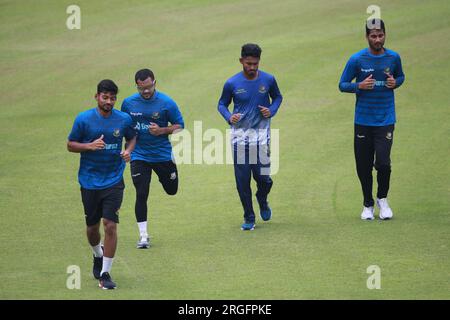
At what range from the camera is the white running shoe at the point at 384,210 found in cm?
1484

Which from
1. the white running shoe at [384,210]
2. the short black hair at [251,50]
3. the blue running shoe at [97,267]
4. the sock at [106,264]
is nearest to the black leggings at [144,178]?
the blue running shoe at [97,267]

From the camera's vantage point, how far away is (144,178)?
45.4ft

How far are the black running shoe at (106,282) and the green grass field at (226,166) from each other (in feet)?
0.50

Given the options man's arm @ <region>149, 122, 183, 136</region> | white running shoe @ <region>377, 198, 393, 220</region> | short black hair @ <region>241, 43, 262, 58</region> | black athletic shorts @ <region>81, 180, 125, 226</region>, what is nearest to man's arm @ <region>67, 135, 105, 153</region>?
black athletic shorts @ <region>81, 180, 125, 226</region>

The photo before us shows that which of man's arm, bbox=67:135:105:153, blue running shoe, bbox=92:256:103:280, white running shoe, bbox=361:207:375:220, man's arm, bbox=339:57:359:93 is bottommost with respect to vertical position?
blue running shoe, bbox=92:256:103:280

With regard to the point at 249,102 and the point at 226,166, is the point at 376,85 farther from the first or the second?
the point at 226,166

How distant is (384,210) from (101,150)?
481cm

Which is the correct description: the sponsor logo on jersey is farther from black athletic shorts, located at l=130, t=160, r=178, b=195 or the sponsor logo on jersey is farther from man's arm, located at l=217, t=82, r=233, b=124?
man's arm, located at l=217, t=82, r=233, b=124

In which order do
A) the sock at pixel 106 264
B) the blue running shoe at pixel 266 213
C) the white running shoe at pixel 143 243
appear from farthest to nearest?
the blue running shoe at pixel 266 213 < the white running shoe at pixel 143 243 < the sock at pixel 106 264

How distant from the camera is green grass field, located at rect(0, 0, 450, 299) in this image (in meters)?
12.2

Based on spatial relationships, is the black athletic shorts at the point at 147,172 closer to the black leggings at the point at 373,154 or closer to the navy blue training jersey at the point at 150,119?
the navy blue training jersey at the point at 150,119

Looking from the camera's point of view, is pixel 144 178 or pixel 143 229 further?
pixel 144 178

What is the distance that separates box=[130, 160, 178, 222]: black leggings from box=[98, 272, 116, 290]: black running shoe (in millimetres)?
2034

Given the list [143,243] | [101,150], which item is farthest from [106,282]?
[143,243]
